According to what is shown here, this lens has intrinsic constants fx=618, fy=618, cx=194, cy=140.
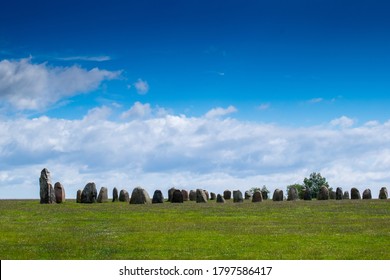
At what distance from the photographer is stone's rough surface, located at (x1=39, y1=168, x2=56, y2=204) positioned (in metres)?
59.6

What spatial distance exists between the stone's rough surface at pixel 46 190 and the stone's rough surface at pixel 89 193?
3889 millimetres

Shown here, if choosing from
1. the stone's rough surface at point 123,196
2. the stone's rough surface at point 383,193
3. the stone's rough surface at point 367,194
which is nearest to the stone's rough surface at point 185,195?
the stone's rough surface at point 123,196

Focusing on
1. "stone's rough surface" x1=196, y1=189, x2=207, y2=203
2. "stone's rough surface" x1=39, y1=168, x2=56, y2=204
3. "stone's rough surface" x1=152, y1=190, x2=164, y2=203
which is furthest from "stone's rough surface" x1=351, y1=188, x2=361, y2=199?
"stone's rough surface" x1=39, y1=168, x2=56, y2=204

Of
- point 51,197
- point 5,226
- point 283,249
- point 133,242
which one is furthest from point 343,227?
point 51,197

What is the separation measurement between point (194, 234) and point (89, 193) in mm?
33133

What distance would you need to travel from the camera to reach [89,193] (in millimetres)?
63469

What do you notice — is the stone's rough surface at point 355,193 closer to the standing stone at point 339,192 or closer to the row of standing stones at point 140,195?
the row of standing stones at point 140,195

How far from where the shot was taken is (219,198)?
69.4m

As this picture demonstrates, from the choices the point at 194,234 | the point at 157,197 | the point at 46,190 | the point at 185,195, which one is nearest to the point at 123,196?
the point at 157,197

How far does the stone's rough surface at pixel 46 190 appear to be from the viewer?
59.6m

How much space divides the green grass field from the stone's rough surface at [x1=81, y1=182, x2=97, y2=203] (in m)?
16.2

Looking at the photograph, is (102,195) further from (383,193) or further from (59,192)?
(383,193)

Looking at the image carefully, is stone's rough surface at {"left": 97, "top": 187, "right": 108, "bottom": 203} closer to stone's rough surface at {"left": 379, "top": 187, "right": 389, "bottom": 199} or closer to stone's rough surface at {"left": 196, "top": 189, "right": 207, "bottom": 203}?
stone's rough surface at {"left": 196, "top": 189, "right": 207, "bottom": 203}

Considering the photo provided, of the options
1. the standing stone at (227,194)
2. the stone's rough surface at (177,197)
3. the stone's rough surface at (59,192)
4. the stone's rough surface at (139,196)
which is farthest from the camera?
the standing stone at (227,194)
